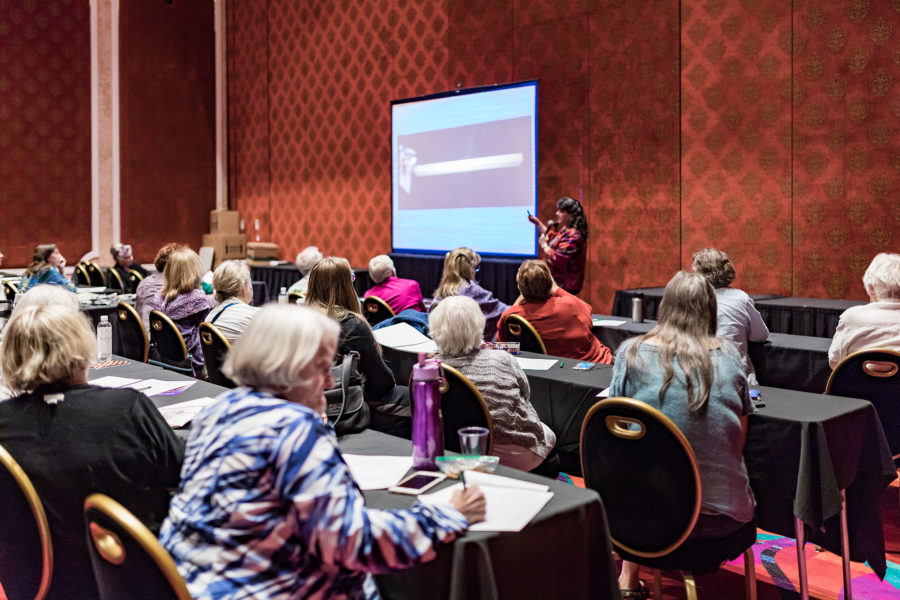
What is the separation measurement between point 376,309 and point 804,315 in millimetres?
3057

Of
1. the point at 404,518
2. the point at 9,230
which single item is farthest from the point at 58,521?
the point at 9,230

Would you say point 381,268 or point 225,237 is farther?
point 225,237

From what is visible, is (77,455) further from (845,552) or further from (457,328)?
(845,552)

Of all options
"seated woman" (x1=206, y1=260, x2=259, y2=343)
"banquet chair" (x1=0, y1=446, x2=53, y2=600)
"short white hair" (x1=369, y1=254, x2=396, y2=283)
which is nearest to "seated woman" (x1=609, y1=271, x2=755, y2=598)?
"banquet chair" (x1=0, y1=446, x2=53, y2=600)

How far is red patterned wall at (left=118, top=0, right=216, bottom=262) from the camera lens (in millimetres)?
11891

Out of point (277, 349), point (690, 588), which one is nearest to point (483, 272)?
point (690, 588)

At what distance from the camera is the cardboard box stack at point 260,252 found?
456 inches

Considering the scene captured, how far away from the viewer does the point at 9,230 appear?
1102cm

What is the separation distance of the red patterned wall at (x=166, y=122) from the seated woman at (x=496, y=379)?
33.5 feet

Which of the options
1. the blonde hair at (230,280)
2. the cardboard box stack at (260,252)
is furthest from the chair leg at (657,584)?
the cardboard box stack at (260,252)

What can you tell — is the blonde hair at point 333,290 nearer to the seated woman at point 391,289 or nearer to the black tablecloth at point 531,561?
the black tablecloth at point 531,561

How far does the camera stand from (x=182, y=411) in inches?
109

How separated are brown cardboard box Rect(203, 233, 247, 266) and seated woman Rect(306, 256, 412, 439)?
9.15 meters

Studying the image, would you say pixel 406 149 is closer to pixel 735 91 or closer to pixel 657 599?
pixel 735 91
